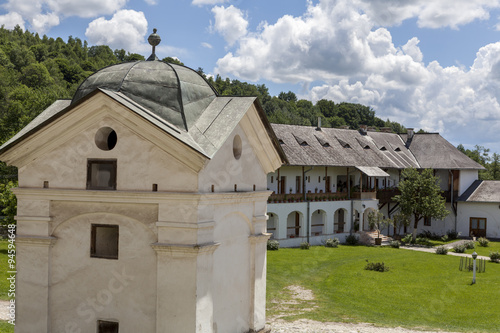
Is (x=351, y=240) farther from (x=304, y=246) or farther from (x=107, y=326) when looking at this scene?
(x=107, y=326)

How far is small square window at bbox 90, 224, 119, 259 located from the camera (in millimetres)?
11242

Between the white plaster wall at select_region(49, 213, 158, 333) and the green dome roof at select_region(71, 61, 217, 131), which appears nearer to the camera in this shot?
the white plaster wall at select_region(49, 213, 158, 333)

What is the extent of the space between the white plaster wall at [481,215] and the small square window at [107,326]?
146ft

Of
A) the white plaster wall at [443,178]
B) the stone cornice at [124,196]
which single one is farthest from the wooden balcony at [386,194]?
the stone cornice at [124,196]

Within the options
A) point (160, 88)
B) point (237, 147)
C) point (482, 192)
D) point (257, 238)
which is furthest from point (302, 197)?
point (160, 88)

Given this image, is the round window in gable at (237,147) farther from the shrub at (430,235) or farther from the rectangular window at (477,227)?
the rectangular window at (477,227)

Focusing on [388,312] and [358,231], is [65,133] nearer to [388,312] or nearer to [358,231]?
[388,312]

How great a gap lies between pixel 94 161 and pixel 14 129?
4175 centimetres

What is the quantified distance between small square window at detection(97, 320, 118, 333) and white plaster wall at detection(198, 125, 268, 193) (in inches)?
129

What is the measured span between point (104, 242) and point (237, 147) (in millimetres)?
3465

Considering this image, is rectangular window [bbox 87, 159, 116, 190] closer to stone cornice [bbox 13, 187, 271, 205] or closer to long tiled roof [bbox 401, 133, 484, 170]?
stone cornice [bbox 13, 187, 271, 205]

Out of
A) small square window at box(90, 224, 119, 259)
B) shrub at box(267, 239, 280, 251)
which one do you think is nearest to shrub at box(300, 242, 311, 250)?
shrub at box(267, 239, 280, 251)

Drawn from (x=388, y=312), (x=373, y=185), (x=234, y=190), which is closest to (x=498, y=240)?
(x=373, y=185)

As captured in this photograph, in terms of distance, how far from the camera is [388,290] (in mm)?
26250
